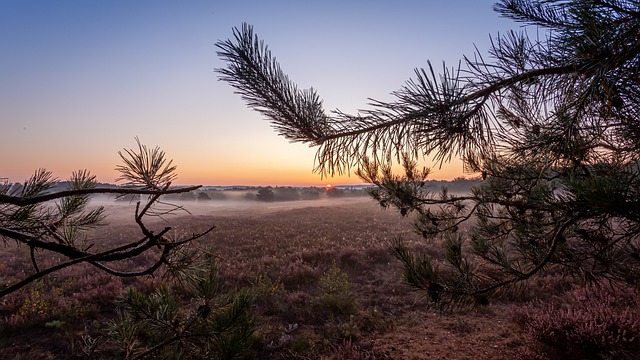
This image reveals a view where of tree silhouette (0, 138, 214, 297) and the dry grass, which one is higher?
tree silhouette (0, 138, 214, 297)

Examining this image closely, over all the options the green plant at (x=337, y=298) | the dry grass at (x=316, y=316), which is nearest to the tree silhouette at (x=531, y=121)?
the dry grass at (x=316, y=316)

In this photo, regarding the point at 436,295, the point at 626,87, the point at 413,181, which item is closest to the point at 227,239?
the point at 413,181

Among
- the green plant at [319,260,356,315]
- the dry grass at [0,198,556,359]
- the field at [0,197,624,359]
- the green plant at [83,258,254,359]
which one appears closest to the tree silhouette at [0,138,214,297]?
the green plant at [83,258,254,359]

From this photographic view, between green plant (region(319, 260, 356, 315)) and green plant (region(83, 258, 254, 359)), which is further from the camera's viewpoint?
green plant (region(319, 260, 356, 315))

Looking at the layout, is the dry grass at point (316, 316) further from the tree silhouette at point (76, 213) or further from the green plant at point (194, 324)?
the tree silhouette at point (76, 213)

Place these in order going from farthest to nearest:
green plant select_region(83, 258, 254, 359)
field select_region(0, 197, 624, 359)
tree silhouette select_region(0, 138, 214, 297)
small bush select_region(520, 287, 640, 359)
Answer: field select_region(0, 197, 624, 359) → small bush select_region(520, 287, 640, 359) → green plant select_region(83, 258, 254, 359) → tree silhouette select_region(0, 138, 214, 297)

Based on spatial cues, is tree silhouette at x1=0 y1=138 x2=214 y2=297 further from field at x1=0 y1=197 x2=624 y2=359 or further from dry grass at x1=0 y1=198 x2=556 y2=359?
dry grass at x1=0 y1=198 x2=556 y2=359

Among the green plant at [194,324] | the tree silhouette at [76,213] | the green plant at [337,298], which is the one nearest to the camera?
the tree silhouette at [76,213]

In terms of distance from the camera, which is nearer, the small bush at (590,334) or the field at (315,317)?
the small bush at (590,334)

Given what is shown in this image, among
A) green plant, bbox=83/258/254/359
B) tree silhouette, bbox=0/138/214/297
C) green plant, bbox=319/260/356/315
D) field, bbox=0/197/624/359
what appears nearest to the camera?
tree silhouette, bbox=0/138/214/297

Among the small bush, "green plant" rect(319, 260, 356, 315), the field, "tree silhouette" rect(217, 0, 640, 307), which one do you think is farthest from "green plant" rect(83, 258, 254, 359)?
"green plant" rect(319, 260, 356, 315)

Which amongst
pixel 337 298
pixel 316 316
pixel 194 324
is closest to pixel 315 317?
pixel 316 316

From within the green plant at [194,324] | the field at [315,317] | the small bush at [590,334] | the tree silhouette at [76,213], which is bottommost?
the field at [315,317]

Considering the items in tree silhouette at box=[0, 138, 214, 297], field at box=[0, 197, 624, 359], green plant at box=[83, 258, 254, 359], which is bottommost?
field at box=[0, 197, 624, 359]
